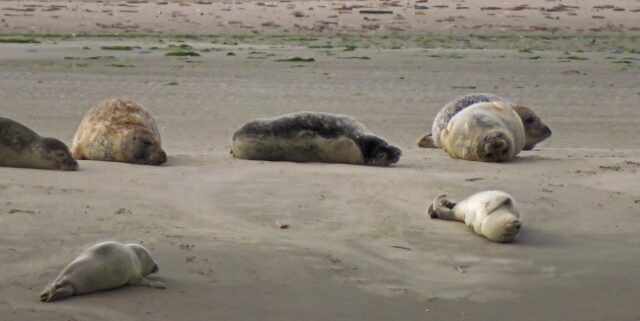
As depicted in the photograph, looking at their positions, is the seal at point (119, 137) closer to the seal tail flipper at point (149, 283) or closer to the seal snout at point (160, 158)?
the seal snout at point (160, 158)

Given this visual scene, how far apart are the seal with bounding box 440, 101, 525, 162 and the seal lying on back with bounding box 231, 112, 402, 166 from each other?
2.04ft

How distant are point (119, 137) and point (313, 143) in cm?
128

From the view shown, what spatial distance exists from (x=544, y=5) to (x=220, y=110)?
52.8ft

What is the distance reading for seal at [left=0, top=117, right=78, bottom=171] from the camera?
24.1 ft

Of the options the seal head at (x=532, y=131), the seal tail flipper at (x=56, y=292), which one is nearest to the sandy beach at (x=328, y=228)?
the seal tail flipper at (x=56, y=292)

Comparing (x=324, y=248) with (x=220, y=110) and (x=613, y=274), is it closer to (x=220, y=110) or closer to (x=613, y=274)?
(x=613, y=274)

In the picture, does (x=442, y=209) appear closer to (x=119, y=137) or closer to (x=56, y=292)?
(x=56, y=292)

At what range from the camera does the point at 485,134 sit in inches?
335

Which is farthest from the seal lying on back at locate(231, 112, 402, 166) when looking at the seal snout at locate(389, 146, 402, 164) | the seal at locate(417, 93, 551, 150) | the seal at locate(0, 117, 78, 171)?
the seal at locate(417, 93, 551, 150)

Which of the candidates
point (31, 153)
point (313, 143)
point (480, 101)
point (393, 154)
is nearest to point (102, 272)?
point (31, 153)

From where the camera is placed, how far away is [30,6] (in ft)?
87.7

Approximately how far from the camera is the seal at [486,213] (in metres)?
5.77

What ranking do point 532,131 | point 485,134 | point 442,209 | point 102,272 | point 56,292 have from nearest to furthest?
1. point 56,292
2. point 102,272
3. point 442,209
4. point 485,134
5. point 532,131

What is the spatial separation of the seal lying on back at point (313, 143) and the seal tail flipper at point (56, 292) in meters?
3.74
